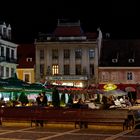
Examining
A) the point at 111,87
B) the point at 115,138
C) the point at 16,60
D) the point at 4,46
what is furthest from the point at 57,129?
the point at 16,60

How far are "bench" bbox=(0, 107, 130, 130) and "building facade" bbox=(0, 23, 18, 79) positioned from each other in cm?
3154

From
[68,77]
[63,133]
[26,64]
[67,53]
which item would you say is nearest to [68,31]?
[67,53]

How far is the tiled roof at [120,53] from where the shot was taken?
203 ft

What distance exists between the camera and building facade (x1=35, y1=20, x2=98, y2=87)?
6009 centimetres

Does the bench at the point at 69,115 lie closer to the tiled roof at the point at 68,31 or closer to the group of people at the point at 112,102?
the group of people at the point at 112,102

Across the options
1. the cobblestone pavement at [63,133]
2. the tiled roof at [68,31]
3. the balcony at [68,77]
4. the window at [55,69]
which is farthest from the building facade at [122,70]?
the cobblestone pavement at [63,133]

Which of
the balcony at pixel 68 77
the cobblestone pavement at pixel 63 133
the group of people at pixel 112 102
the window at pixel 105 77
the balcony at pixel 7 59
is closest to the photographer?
the cobblestone pavement at pixel 63 133

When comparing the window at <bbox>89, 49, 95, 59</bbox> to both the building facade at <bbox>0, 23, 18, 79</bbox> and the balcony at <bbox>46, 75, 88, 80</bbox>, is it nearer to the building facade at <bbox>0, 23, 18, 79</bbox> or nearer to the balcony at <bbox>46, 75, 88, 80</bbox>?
the balcony at <bbox>46, 75, 88, 80</bbox>

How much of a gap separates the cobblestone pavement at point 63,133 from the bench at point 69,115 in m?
0.35

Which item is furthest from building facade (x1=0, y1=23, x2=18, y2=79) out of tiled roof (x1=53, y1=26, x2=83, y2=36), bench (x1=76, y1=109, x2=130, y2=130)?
bench (x1=76, y1=109, x2=130, y2=130)

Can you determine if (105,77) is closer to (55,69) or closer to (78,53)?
(78,53)

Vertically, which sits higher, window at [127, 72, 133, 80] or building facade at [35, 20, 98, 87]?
building facade at [35, 20, 98, 87]

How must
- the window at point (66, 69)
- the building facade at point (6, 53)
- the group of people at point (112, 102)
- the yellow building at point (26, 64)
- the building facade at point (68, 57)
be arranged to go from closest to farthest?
the group of people at point (112, 102) < the building facade at point (6, 53) < the building facade at point (68, 57) < the window at point (66, 69) < the yellow building at point (26, 64)

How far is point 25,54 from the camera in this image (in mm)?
63781
